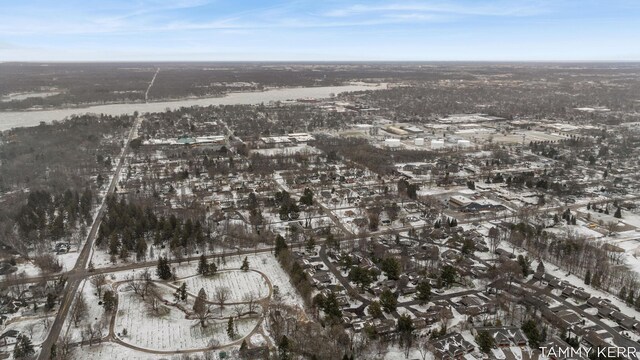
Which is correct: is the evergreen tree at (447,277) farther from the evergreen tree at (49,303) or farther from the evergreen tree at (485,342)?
the evergreen tree at (49,303)

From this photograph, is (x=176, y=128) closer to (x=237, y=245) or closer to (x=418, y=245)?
(x=237, y=245)

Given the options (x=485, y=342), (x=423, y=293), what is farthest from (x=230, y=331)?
(x=485, y=342)

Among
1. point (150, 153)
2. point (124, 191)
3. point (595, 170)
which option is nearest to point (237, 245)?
point (124, 191)

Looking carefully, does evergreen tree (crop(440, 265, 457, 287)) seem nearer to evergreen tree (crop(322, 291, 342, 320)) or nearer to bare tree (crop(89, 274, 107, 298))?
evergreen tree (crop(322, 291, 342, 320))

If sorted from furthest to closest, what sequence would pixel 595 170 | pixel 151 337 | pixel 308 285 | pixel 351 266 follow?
1. pixel 595 170
2. pixel 351 266
3. pixel 308 285
4. pixel 151 337

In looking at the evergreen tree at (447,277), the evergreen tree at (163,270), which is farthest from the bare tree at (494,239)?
the evergreen tree at (163,270)

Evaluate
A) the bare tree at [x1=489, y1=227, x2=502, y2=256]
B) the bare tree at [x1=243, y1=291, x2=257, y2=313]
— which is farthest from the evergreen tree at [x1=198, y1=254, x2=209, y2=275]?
the bare tree at [x1=489, y1=227, x2=502, y2=256]
